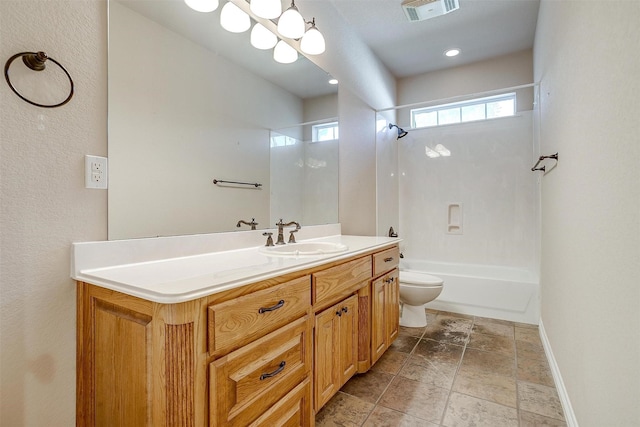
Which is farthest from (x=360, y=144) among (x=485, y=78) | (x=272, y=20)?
(x=485, y=78)

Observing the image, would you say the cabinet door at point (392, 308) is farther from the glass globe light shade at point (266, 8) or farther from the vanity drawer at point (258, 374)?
the glass globe light shade at point (266, 8)

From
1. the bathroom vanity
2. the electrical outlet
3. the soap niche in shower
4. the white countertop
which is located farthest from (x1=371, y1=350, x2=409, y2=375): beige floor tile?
the soap niche in shower

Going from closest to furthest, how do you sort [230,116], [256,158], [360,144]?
[230,116], [256,158], [360,144]

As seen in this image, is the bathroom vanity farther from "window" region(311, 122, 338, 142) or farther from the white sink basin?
"window" region(311, 122, 338, 142)

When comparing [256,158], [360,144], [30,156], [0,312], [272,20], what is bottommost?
[0,312]

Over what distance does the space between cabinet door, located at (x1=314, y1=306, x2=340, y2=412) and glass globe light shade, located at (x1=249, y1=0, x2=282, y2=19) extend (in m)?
1.60

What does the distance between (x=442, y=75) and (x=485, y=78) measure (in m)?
0.46

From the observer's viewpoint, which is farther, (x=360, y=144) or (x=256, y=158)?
(x=360, y=144)

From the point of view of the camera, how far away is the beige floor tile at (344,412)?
1.48 m

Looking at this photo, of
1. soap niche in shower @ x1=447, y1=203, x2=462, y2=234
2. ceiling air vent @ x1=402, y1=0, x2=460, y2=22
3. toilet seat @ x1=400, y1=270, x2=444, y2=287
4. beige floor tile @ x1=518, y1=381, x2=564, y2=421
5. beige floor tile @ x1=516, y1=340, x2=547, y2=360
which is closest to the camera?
beige floor tile @ x1=518, y1=381, x2=564, y2=421

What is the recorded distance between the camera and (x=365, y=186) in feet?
9.68

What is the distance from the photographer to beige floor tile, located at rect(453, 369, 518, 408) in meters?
1.66

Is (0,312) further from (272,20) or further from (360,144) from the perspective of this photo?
(360,144)

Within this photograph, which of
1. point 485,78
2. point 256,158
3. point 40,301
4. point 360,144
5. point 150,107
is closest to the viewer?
point 40,301
